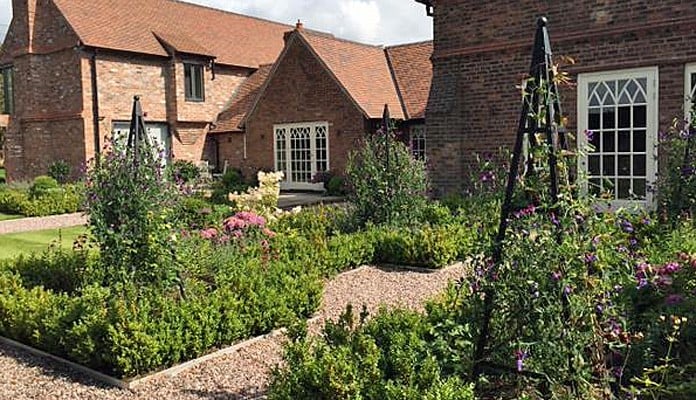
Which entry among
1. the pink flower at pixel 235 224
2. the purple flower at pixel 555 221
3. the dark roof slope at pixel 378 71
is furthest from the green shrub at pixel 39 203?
the purple flower at pixel 555 221

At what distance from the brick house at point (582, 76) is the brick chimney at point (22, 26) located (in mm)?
18886

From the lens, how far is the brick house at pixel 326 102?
21.7 meters

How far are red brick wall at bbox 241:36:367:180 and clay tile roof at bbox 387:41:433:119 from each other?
197 centimetres

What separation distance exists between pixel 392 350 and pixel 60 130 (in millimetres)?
24601

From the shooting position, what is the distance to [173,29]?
93.2ft

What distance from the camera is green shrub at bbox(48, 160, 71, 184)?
24.8 meters

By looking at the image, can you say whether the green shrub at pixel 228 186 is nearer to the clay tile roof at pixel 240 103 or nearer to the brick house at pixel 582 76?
the clay tile roof at pixel 240 103

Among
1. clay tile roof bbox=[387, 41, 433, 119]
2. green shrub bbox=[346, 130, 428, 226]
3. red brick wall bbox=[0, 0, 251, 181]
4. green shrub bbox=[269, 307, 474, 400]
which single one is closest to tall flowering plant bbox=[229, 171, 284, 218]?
green shrub bbox=[346, 130, 428, 226]

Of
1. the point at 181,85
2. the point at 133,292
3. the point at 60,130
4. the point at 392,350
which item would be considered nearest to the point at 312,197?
the point at 181,85

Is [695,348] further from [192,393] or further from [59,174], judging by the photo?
[59,174]

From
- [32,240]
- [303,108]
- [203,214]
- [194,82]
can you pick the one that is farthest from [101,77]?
[203,214]

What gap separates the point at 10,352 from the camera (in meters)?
6.07

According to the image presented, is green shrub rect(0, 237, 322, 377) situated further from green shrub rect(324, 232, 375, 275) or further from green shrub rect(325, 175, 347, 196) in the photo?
green shrub rect(325, 175, 347, 196)

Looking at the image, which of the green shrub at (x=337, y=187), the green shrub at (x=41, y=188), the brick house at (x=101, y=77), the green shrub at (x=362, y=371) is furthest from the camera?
the brick house at (x=101, y=77)
